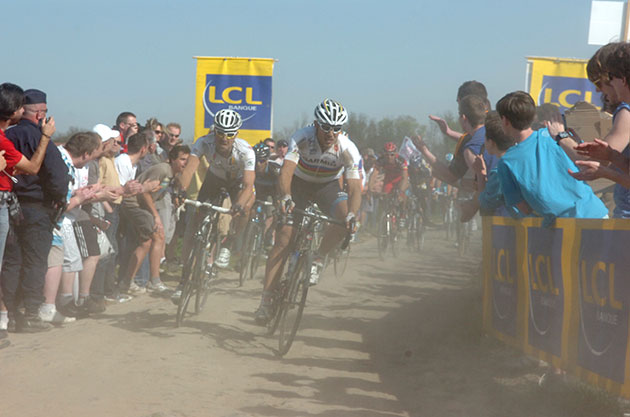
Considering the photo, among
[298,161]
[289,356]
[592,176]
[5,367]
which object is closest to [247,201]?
[298,161]

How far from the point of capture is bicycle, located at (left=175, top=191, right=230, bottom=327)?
28.9 feet

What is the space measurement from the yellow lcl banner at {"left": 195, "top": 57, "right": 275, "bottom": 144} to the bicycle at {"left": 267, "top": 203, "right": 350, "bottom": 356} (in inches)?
337

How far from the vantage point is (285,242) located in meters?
8.27

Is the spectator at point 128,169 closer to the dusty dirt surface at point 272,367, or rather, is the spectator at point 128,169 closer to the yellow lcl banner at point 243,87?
the dusty dirt surface at point 272,367

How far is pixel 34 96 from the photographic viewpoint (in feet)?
26.6

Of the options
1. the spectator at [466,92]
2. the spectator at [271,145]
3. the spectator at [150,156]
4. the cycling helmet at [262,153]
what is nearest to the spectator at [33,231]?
the spectator at [150,156]

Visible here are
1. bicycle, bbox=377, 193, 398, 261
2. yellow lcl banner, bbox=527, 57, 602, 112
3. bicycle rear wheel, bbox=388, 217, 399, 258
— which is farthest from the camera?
bicycle rear wheel, bbox=388, 217, 399, 258

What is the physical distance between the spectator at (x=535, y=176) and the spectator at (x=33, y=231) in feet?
14.5

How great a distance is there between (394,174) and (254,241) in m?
6.57

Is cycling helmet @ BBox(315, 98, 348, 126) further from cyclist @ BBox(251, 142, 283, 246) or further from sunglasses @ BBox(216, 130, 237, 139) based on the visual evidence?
cyclist @ BBox(251, 142, 283, 246)

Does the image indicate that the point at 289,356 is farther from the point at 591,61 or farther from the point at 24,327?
the point at 591,61

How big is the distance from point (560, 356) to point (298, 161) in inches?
161

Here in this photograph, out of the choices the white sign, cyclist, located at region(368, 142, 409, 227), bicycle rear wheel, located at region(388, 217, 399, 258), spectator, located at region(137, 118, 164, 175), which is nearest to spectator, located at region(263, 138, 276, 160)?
cyclist, located at region(368, 142, 409, 227)

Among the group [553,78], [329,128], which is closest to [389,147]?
[553,78]
